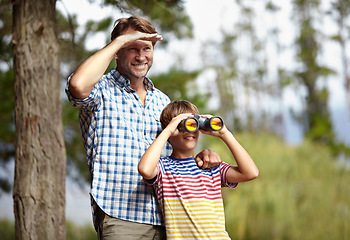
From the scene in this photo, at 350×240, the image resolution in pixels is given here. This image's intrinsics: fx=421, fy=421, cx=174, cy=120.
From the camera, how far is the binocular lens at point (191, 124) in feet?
5.85

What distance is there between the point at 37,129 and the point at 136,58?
1.39 meters

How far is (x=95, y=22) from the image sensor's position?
693 cm

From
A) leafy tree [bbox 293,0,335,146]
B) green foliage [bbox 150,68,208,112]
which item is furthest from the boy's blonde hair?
leafy tree [bbox 293,0,335,146]

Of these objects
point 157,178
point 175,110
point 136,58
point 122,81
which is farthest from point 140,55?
point 157,178

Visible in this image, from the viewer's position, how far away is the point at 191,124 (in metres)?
1.79

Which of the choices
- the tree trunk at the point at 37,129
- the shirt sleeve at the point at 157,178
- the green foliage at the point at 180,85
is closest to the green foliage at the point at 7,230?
the green foliage at the point at 180,85

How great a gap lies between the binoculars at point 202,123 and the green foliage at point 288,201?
5092 mm

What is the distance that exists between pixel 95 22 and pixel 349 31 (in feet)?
32.4

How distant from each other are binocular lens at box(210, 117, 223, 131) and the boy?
2cm

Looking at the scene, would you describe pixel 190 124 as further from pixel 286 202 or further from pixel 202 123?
pixel 286 202

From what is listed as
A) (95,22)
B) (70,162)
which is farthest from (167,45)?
(70,162)

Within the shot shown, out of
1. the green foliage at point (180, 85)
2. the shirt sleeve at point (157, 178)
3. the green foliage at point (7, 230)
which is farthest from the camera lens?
the green foliage at point (7, 230)

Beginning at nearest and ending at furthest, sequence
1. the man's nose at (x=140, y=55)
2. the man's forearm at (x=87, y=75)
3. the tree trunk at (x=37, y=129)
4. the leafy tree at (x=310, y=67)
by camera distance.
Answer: the man's forearm at (x=87, y=75), the man's nose at (x=140, y=55), the tree trunk at (x=37, y=129), the leafy tree at (x=310, y=67)

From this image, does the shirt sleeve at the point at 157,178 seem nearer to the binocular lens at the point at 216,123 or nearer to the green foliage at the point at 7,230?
the binocular lens at the point at 216,123
